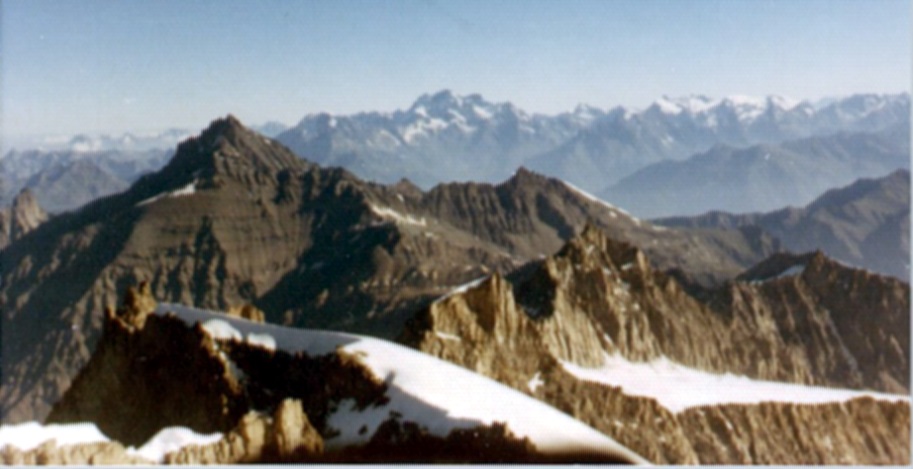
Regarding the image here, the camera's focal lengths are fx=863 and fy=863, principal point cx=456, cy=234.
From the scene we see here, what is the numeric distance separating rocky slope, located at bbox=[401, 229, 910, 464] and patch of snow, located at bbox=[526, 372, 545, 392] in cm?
10

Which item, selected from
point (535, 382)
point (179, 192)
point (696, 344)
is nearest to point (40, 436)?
point (535, 382)

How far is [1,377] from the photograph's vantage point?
134 metres

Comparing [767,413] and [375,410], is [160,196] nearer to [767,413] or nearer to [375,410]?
[767,413]

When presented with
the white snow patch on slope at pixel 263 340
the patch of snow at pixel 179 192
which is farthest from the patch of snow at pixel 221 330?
the patch of snow at pixel 179 192

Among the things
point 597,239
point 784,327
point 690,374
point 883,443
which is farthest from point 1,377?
point 883,443

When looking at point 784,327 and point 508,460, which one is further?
point 784,327

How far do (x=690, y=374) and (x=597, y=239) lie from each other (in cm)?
1799

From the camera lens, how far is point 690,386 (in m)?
79.8

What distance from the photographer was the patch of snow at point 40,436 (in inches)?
1026

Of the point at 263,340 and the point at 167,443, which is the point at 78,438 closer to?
the point at 167,443

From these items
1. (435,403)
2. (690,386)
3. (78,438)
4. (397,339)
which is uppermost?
(78,438)

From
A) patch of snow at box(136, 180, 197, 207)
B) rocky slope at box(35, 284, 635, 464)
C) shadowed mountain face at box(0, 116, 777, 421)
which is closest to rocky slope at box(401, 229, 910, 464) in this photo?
rocky slope at box(35, 284, 635, 464)

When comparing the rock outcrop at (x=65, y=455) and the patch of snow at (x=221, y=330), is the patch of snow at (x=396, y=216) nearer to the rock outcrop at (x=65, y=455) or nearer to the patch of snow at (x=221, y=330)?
the patch of snow at (x=221, y=330)

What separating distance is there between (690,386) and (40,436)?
63.9m
